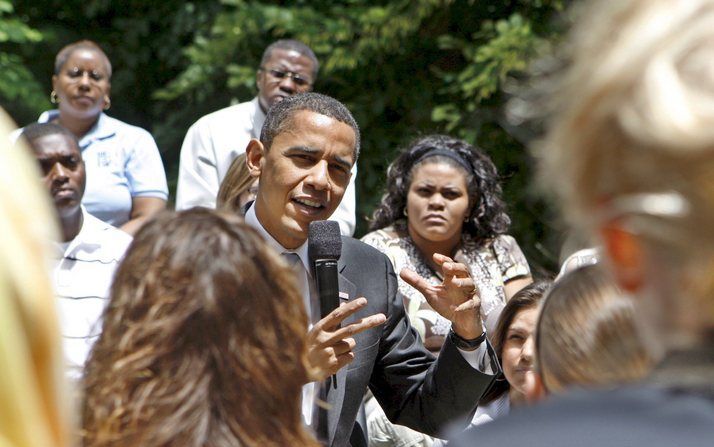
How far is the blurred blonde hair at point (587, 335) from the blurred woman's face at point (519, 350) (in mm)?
2693

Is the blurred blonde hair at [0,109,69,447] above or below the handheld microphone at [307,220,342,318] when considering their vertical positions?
above

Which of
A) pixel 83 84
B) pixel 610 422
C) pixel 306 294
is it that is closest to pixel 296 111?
pixel 306 294

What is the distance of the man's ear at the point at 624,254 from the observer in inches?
53.9

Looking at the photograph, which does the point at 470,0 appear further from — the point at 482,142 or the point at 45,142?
the point at 45,142

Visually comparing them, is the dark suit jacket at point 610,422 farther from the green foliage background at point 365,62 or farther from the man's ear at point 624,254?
the green foliage background at point 365,62

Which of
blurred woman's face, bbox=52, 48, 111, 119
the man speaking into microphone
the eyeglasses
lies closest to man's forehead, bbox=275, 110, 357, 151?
the man speaking into microphone

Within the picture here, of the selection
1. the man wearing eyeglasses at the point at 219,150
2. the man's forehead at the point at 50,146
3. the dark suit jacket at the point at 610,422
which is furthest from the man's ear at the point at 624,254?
the man wearing eyeglasses at the point at 219,150

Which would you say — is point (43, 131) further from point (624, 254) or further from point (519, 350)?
point (624, 254)

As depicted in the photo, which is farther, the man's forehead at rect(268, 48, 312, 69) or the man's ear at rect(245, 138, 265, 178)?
the man's forehead at rect(268, 48, 312, 69)

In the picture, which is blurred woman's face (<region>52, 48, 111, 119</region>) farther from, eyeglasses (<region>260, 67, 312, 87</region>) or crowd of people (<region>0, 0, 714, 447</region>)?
crowd of people (<region>0, 0, 714, 447</region>)

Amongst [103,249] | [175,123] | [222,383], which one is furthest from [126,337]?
[175,123]

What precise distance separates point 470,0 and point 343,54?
1.08m

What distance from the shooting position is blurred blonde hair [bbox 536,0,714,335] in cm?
128

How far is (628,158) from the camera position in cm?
134
